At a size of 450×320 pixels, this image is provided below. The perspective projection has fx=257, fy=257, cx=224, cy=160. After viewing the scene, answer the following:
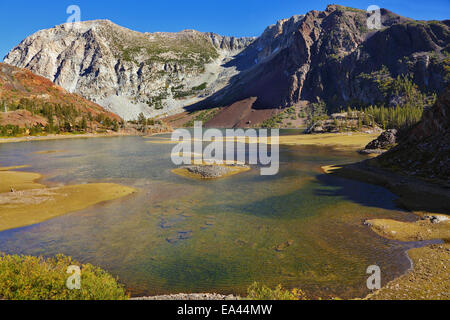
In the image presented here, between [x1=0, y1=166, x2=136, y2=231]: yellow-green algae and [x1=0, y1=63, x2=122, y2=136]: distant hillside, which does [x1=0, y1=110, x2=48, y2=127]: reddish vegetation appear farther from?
[x1=0, y1=166, x2=136, y2=231]: yellow-green algae

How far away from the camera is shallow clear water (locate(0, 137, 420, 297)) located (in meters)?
14.3

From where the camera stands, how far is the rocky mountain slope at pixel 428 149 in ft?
108

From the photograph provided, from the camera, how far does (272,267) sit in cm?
1531

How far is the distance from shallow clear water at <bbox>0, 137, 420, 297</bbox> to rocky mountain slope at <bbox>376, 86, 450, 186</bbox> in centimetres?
788

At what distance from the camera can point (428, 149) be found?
36312 millimetres

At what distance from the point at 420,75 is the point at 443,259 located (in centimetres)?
22786

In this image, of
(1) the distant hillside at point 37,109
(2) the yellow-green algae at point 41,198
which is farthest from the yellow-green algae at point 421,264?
(1) the distant hillside at point 37,109

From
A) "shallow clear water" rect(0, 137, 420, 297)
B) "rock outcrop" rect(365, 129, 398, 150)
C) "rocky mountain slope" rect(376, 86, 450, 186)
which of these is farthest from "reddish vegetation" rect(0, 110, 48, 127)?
"rocky mountain slope" rect(376, 86, 450, 186)

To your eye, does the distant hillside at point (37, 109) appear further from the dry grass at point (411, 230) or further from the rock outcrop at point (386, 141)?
the dry grass at point (411, 230)

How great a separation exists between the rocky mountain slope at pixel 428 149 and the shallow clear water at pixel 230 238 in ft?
25.8
